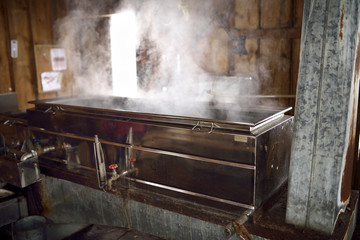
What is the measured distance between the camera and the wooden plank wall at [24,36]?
6.04 metres

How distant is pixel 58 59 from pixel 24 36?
85 cm

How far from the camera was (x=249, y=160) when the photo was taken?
271cm

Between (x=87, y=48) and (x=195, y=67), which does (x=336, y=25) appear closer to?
(x=195, y=67)

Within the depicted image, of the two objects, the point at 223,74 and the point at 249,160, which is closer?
the point at 249,160

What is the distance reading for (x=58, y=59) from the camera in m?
6.96

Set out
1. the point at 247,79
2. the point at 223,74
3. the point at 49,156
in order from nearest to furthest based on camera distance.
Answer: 1. the point at 49,156
2. the point at 247,79
3. the point at 223,74

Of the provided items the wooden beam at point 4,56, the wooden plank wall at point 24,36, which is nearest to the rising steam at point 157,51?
the wooden plank wall at point 24,36

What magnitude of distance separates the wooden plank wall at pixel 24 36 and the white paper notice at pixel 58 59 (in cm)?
24

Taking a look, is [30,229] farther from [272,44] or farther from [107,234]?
[272,44]

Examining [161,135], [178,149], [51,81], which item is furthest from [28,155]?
[51,81]

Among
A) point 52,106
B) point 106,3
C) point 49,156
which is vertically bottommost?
point 49,156

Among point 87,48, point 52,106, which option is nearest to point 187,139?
point 52,106

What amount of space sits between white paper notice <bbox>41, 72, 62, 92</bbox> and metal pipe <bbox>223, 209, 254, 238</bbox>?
216 inches

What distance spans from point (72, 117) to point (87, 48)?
143 inches
